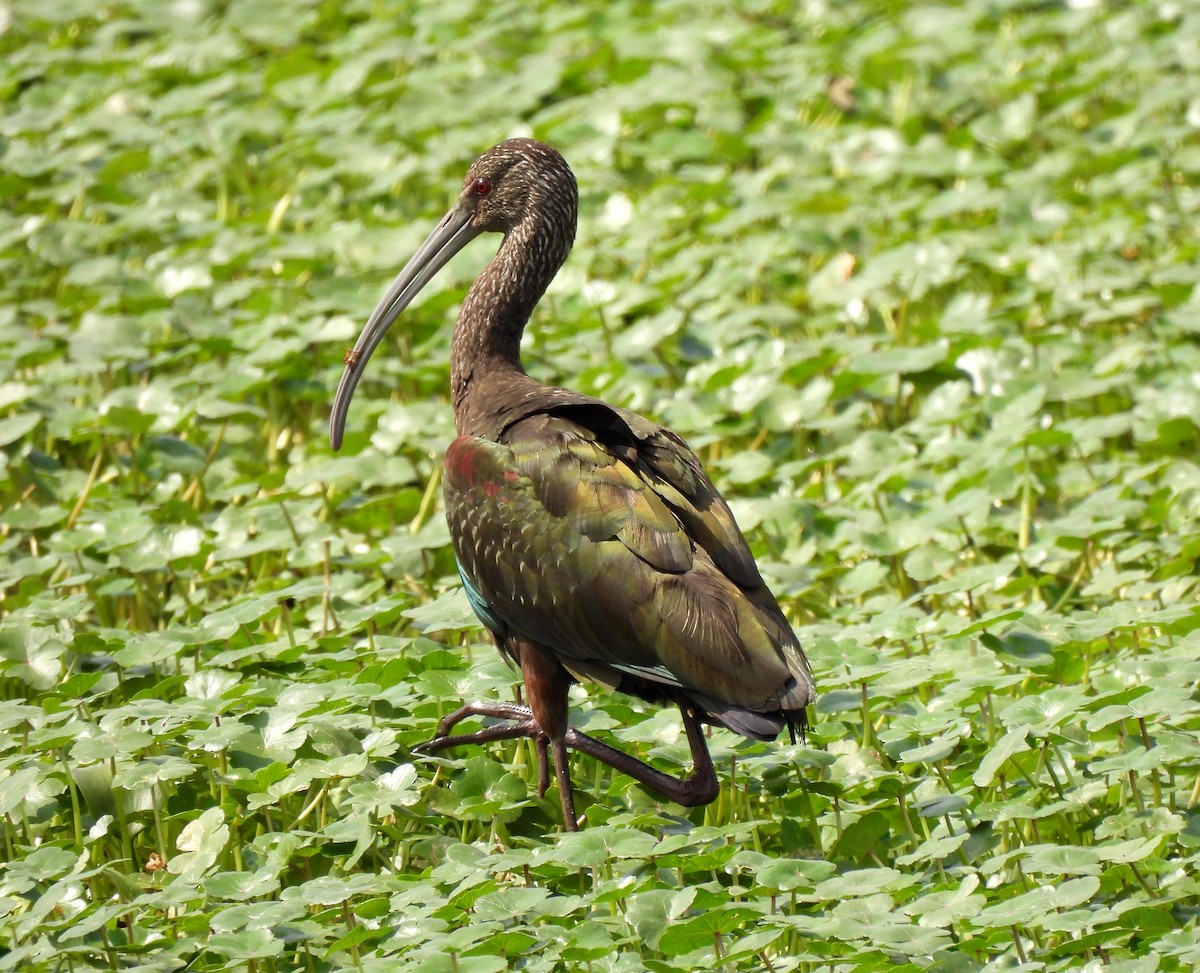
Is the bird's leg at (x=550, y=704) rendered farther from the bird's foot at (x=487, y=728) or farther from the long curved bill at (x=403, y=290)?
the long curved bill at (x=403, y=290)

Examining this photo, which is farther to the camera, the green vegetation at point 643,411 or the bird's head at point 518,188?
the bird's head at point 518,188

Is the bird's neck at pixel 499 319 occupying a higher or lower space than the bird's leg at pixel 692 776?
higher

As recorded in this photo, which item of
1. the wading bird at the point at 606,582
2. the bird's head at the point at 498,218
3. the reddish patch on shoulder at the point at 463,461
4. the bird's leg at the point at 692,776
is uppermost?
the bird's head at the point at 498,218

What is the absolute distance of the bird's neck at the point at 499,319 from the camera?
4.69 m

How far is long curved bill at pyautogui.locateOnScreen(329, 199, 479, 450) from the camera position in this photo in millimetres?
4996

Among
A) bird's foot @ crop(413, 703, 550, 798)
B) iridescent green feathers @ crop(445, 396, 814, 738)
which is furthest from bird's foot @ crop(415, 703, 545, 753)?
iridescent green feathers @ crop(445, 396, 814, 738)

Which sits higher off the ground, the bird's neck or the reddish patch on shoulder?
the bird's neck

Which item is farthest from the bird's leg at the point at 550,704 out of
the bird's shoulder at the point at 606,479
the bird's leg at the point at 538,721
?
the bird's shoulder at the point at 606,479

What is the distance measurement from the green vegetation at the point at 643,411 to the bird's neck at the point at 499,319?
61 cm

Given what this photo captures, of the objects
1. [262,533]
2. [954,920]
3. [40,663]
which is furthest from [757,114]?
[954,920]

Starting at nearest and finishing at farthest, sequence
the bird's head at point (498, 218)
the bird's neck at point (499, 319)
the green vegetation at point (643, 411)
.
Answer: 1. the green vegetation at point (643, 411)
2. the bird's neck at point (499, 319)
3. the bird's head at point (498, 218)

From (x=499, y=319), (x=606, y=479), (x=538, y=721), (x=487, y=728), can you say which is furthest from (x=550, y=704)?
(x=499, y=319)

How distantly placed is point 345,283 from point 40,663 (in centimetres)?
297

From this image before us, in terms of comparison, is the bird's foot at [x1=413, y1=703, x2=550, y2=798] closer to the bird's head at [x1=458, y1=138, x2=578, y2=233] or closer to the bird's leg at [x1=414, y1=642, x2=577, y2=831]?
the bird's leg at [x1=414, y1=642, x2=577, y2=831]
